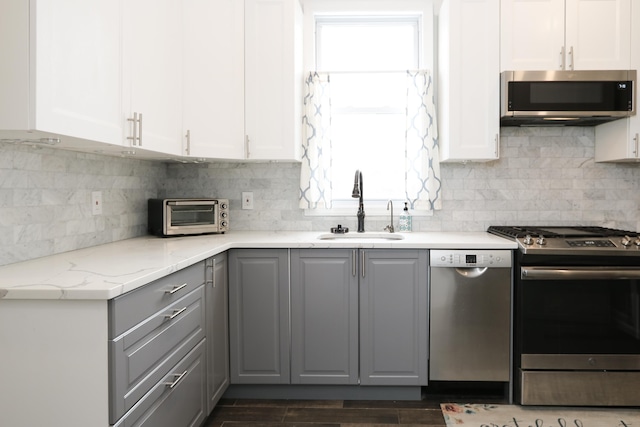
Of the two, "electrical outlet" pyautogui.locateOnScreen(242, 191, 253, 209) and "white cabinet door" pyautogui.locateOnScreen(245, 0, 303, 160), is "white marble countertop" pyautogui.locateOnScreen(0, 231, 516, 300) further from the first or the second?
"white cabinet door" pyautogui.locateOnScreen(245, 0, 303, 160)

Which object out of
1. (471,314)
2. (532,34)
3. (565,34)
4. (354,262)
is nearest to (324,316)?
(354,262)

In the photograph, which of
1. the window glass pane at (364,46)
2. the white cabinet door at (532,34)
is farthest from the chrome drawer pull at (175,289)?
the white cabinet door at (532,34)

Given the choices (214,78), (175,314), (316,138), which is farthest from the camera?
(316,138)

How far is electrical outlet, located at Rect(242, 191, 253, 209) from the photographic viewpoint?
3.23 meters

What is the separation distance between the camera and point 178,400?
187cm

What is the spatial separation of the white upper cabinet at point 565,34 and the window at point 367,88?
0.62 m

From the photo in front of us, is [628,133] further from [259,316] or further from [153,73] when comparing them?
[153,73]

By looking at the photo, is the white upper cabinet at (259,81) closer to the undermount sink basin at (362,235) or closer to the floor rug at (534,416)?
the undermount sink basin at (362,235)

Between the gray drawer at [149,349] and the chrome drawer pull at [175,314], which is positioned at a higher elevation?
the chrome drawer pull at [175,314]

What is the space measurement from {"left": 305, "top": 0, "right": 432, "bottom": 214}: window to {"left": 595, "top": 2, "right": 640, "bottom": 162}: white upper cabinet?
4.06ft

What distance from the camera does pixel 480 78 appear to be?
2.80 m

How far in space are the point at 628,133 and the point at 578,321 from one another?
3.81ft

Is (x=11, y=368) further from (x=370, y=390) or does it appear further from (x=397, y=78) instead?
(x=397, y=78)

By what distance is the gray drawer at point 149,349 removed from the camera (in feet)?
4.58
